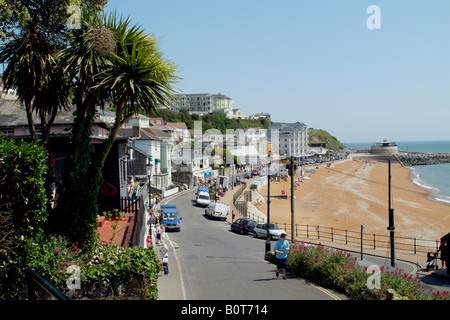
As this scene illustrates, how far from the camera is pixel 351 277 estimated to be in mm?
11117

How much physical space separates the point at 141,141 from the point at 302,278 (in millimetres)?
45451

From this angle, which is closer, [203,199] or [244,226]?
[244,226]

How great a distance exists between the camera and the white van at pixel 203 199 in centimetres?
4703

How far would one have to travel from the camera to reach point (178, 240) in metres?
26.2

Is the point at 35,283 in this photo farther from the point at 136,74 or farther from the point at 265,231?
the point at 265,231

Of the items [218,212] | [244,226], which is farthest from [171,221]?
[218,212]

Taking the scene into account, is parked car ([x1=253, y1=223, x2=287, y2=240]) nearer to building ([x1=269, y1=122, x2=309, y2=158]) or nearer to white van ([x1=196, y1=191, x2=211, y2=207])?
white van ([x1=196, y1=191, x2=211, y2=207])

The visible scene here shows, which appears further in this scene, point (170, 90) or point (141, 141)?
point (141, 141)

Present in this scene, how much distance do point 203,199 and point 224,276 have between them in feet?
112

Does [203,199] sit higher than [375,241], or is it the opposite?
[203,199]

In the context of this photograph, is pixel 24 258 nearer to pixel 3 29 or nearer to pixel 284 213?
pixel 3 29

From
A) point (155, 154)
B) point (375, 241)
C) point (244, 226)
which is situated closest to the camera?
point (375, 241)

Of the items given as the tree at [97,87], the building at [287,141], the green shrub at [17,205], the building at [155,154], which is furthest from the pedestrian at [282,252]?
the building at [287,141]
